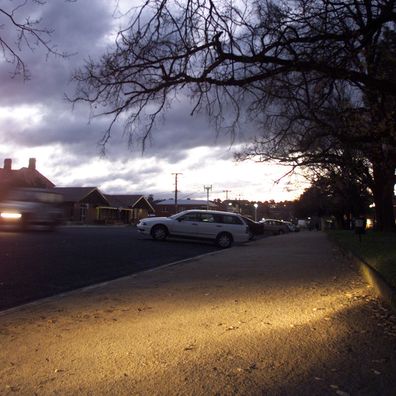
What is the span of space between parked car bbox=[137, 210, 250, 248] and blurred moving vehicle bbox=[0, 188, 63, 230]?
3989 mm

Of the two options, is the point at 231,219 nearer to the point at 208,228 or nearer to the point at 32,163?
the point at 208,228

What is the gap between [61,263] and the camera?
41.1ft

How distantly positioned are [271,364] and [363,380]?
866 millimetres

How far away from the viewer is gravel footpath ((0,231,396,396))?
4.43m

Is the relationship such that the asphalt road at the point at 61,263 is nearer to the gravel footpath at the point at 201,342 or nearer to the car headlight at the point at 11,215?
the gravel footpath at the point at 201,342

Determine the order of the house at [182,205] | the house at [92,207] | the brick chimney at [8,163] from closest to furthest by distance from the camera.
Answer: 1. the brick chimney at [8,163]
2. the house at [92,207]
3. the house at [182,205]

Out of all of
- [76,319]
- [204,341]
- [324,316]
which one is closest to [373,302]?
[324,316]

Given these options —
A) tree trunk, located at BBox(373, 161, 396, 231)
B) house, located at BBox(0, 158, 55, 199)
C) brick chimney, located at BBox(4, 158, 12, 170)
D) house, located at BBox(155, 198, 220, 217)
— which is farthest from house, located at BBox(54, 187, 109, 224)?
house, located at BBox(155, 198, 220, 217)

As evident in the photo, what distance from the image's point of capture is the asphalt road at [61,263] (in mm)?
9291

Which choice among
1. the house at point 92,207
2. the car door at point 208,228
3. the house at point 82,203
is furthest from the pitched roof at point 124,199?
the car door at point 208,228

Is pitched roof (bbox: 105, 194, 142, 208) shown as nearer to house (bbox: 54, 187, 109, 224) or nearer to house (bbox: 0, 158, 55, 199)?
house (bbox: 54, 187, 109, 224)

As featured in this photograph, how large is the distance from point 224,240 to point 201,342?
17.5 metres

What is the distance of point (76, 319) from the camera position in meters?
6.94

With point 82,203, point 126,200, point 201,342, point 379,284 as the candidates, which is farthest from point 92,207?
point 201,342
